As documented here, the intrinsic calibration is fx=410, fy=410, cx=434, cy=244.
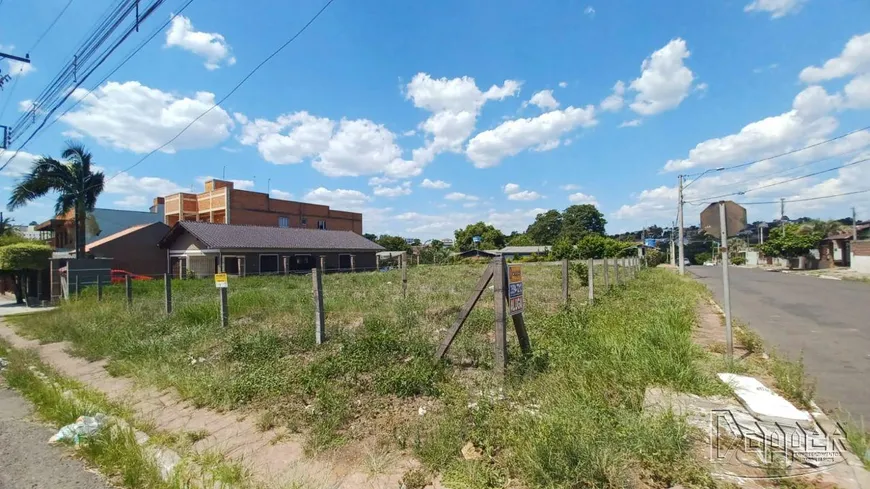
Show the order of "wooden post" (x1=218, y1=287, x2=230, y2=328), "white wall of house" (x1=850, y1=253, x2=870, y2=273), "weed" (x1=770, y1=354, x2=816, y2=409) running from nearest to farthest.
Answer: "weed" (x1=770, y1=354, x2=816, y2=409)
"wooden post" (x1=218, y1=287, x2=230, y2=328)
"white wall of house" (x1=850, y1=253, x2=870, y2=273)

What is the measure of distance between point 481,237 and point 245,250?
57.6m

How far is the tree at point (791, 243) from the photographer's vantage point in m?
41.1

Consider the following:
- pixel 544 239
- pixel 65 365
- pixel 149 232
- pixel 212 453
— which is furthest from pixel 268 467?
pixel 544 239

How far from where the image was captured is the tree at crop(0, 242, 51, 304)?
19.8 m

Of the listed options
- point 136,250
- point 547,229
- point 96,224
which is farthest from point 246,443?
point 547,229

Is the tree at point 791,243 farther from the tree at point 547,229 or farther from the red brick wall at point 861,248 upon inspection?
the tree at point 547,229

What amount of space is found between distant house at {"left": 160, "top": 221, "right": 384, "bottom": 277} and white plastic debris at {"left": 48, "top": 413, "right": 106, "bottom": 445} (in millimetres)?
23449

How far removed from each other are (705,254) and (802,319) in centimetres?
8904

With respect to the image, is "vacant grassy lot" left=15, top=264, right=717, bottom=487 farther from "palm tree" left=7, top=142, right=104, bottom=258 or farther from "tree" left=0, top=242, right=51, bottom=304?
"palm tree" left=7, top=142, right=104, bottom=258

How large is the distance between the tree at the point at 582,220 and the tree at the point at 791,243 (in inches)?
1608

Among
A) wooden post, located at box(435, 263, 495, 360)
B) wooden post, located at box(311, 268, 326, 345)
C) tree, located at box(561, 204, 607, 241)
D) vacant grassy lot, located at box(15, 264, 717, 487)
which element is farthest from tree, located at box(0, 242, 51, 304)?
tree, located at box(561, 204, 607, 241)

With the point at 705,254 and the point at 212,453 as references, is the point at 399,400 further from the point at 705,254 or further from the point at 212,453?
the point at 705,254

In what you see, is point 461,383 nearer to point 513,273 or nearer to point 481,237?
point 513,273

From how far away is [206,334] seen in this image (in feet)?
25.7
